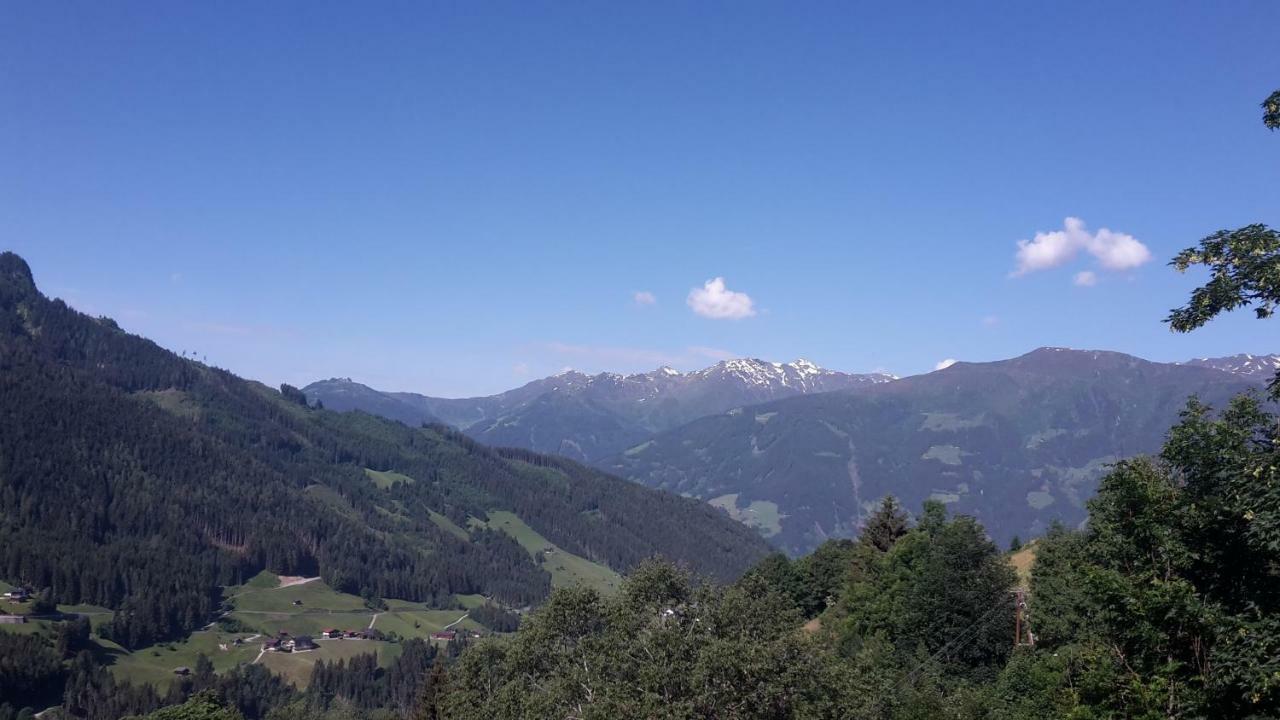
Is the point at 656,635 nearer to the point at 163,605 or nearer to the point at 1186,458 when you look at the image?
the point at 1186,458

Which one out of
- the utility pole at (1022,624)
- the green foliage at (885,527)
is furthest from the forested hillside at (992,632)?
the green foliage at (885,527)

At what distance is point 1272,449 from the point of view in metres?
15.2

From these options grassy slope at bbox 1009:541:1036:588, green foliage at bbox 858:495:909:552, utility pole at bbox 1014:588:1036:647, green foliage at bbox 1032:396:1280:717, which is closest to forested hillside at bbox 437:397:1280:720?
green foliage at bbox 1032:396:1280:717

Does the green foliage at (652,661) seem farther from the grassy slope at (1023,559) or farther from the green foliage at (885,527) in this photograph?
the grassy slope at (1023,559)

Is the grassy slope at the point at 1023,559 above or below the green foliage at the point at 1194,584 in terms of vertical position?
below

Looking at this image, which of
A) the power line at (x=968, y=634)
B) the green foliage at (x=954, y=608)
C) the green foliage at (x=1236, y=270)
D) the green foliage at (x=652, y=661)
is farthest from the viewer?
the green foliage at (x=954, y=608)

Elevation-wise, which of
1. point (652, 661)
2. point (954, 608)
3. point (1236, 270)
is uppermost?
Result: point (1236, 270)

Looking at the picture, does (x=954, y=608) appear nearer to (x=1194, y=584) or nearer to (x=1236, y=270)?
(x=1194, y=584)

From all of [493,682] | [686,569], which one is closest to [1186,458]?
[686,569]

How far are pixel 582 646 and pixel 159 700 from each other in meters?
150

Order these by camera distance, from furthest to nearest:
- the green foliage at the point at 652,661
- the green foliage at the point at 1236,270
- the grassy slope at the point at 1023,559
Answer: the grassy slope at the point at 1023,559
the green foliage at the point at 652,661
the green foliage at the point at 1236,270

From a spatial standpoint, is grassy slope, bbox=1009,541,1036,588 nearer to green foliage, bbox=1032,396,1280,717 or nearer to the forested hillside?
the forested hillside

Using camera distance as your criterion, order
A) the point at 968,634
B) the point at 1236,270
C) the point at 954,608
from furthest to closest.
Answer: the point at 954,608
the point at 968,634
the point at 1236,270

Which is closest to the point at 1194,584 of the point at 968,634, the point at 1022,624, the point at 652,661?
the point at 652,661
